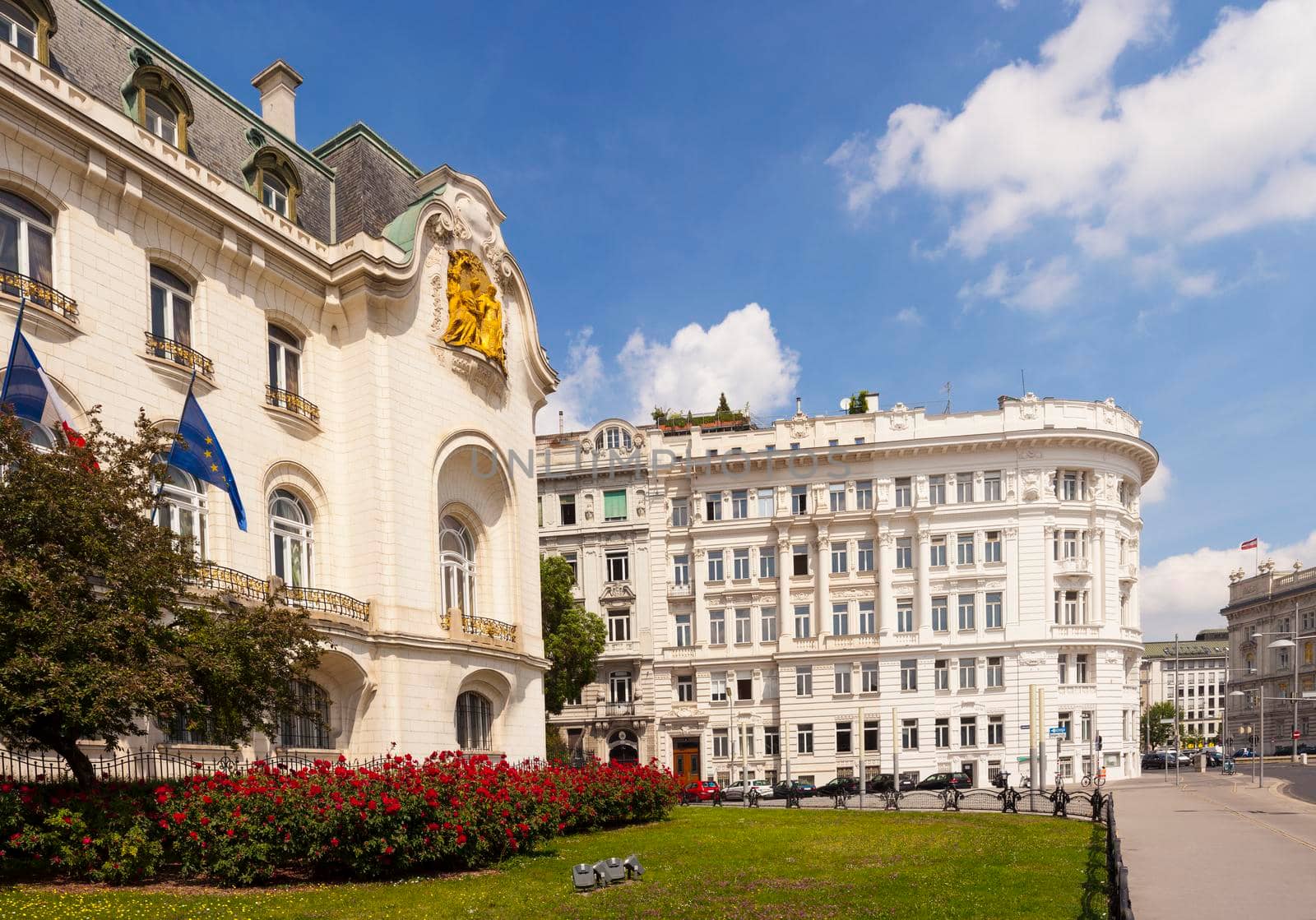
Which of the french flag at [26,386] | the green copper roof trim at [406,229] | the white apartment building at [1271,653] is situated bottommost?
the white apartment building at [1271,653]

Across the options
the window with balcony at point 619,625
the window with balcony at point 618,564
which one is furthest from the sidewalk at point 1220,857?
the window with balcony at point 618,564

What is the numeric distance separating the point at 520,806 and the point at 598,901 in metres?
4.62

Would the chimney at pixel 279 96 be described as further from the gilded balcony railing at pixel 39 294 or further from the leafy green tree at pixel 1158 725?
the leafy green tree at pixel 1158 725

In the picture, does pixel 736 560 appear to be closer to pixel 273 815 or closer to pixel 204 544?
pixel 204 544

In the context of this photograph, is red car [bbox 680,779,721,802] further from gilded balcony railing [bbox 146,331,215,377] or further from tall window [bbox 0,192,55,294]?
tall window [bbox 0,192,55,294]

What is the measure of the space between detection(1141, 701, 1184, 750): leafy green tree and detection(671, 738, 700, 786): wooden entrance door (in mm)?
104247

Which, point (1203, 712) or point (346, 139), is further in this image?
point (1203, 712)

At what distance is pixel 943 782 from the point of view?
50.8 meters

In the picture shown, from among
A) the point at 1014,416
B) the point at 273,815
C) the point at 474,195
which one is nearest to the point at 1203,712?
the point at 1014,416

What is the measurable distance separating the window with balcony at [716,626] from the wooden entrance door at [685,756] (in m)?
5.72

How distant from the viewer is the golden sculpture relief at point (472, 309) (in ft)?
102

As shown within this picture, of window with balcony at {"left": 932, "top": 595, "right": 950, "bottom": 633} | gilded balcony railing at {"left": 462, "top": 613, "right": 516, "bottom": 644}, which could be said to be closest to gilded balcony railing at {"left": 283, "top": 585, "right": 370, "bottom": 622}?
gilded balcony railing at {"left": 462, "top": 613, "right": 516, "bottom": 644}

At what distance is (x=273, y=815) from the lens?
1606 cm

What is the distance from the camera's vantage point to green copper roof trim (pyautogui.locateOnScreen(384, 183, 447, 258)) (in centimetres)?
2925
